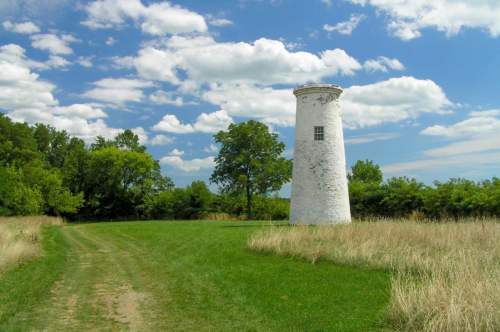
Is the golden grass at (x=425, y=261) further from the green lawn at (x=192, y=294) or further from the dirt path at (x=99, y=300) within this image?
the dirt path at (x=99, y=300)

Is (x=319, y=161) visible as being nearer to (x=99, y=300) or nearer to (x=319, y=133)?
(x=319, y=133)

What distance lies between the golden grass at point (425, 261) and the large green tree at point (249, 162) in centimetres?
2964

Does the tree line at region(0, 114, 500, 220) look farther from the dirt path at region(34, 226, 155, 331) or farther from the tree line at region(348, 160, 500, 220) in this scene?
the dirt path at region(34, 226, 155, 331)

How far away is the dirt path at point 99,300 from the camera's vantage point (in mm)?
8164

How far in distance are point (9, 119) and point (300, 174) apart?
45913mm

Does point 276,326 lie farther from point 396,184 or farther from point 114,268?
point 396,184

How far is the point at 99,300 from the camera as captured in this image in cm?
989

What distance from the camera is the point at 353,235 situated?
16.4 meters

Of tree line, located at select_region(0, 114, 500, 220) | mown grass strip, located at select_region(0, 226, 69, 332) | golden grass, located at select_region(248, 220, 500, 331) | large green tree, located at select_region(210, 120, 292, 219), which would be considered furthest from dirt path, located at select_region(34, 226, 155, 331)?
large green tree, located at select_region(210, 120, 292, 219)

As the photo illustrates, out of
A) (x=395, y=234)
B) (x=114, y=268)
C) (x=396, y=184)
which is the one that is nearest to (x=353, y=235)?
(x=395, y=234)

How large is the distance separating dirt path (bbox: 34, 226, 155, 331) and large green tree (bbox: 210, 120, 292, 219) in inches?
1279

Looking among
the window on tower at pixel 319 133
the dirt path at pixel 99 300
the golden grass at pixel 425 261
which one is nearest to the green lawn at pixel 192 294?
the dirt path at pixel 99 300

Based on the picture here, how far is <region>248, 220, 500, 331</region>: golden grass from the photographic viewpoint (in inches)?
277

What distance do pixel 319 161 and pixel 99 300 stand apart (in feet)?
62.3
